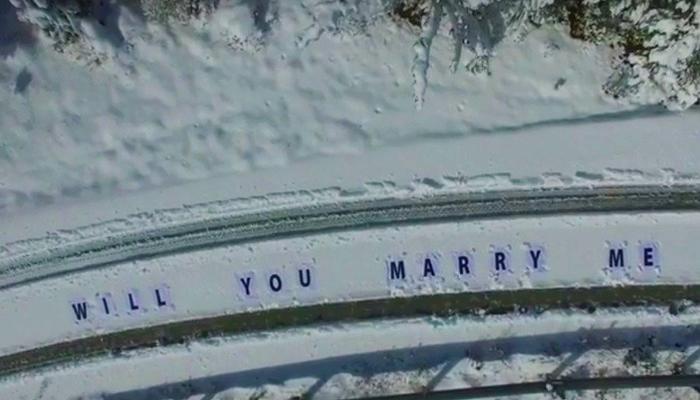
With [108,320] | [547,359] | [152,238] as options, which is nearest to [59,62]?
[152,238]

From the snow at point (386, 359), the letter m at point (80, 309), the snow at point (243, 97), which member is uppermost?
the snow at point (243, 97)

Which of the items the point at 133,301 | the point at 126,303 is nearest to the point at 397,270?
the point at 133,301

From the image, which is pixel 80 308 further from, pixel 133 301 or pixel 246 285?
pixel 246 285

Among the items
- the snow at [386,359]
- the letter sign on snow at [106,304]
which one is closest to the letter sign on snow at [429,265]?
the snow at [386,359]

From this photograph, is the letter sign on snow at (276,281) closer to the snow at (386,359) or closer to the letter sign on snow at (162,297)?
the snow at (386,359)

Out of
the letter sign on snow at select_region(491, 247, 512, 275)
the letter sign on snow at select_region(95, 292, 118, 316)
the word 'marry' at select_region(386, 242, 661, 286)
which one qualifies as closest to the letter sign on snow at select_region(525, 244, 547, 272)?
the word 'marry' at select_region(386, 242, 661, 286)

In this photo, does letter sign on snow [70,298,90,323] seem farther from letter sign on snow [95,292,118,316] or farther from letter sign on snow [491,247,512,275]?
Answer: letter sign on snow [491,247,512,275]
